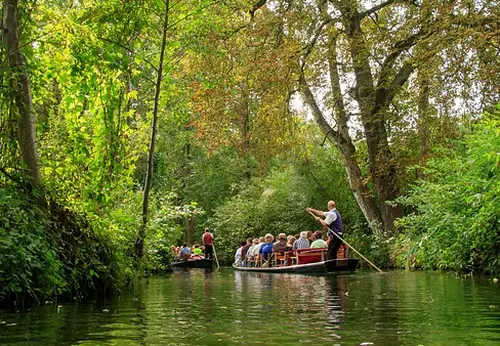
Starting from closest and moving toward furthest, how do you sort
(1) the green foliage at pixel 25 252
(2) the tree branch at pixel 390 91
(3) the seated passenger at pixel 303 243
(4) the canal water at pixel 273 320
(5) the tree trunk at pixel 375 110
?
(4) the canal water at pixel 273 320 < (1) the green foliage at pixel 25 252 < (5) the tree trunk at pixel 375 110 < (2) the tree branch at pixel 390 91 < (3) the seated passenger at pixel 303 243

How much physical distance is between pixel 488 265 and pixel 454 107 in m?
3.97

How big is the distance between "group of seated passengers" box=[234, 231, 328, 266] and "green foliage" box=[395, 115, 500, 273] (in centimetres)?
395

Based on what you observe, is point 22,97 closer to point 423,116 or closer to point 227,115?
point 423,116

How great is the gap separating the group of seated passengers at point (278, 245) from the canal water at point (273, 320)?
10923mm

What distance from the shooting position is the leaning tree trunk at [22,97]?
9164 millimetres

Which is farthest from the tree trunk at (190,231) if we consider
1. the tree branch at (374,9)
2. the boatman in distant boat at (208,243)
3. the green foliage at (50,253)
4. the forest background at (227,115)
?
the green foliage at (50,253)

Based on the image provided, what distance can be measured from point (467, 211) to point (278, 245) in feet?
30.3

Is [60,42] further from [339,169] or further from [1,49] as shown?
[339,169]

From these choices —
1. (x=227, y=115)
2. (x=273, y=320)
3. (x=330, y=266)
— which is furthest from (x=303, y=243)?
(x=273, y=320)

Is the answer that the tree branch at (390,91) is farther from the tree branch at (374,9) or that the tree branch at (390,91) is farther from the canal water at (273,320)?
the canal water at (273,320)

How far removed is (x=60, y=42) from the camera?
9.99 m

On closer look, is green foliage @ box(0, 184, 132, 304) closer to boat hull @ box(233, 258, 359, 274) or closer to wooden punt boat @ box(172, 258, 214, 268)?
boat hull @ box(233, 258, 359, 274)

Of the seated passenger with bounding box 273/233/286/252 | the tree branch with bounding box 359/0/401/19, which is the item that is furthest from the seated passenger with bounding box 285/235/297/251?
the tree branch with bounding box 359/0/401/19

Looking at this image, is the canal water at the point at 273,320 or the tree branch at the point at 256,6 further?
the tree branch at the point at 256,6
